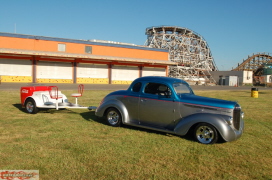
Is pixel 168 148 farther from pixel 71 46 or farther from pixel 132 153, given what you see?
pixel 71 46

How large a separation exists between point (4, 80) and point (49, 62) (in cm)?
663

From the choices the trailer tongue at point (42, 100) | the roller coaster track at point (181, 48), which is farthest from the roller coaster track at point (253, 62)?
the trailer tongue at point (42, 100)

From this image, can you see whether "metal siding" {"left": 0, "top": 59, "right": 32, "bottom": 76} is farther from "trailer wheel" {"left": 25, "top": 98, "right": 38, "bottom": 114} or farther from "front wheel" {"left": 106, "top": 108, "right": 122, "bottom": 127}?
"front wheel" {"left": 106, "top": 108, "right": 122, "bottom": 127}

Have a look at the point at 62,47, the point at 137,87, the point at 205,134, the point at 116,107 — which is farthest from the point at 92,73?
the point at 205,134

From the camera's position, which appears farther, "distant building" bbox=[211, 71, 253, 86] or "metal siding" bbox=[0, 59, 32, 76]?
"distant building" bbox=[211, 71, 253, 86]

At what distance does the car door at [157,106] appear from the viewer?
22.6 feet

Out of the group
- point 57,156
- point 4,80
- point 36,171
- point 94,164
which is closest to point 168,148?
point 94,164

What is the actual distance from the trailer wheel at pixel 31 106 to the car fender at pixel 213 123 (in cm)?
621

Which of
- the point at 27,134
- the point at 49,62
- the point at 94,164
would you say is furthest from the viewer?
the point at 49,62

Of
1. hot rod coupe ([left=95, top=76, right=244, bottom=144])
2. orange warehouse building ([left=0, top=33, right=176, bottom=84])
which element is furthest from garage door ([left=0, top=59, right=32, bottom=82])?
hot rod coupe ([left=95, top=76, right=244, bottom=144])

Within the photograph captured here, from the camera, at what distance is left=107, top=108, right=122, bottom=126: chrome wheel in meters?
7.89

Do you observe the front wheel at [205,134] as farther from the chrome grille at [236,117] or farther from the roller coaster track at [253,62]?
the roller coaster track at [253,62]

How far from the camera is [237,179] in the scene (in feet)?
13.9

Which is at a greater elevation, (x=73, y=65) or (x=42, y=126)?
(x=73, y=65)
